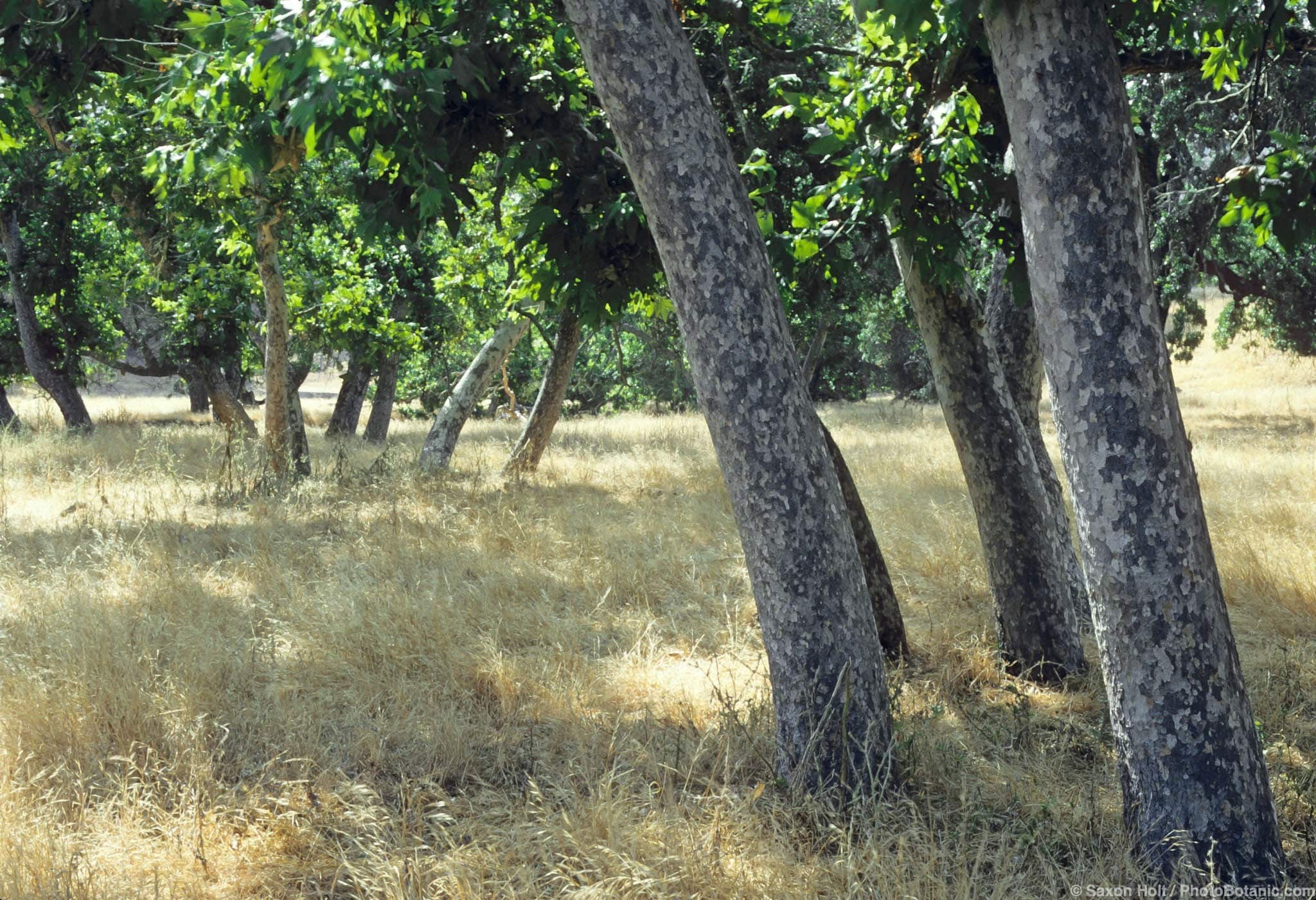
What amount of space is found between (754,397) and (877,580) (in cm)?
251

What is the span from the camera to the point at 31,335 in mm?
17125

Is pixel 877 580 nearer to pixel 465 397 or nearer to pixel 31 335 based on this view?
pixel 465 397

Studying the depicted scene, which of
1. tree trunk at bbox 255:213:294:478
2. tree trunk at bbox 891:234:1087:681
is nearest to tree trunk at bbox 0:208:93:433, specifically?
tree trunk at bbox 255:213:294:478

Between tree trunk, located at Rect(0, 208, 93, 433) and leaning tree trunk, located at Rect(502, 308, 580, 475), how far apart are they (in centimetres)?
1008

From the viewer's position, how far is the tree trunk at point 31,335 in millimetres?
16469

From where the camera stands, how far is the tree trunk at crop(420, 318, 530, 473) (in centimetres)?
1234

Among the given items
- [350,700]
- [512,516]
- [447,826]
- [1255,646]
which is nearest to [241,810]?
[447,826]

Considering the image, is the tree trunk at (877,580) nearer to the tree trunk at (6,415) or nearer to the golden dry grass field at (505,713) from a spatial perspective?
the golden dry grass field at (505,713)

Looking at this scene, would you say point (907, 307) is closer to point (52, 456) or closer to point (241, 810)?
point (52, 456)

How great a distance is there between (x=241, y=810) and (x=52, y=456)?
11.6 metres

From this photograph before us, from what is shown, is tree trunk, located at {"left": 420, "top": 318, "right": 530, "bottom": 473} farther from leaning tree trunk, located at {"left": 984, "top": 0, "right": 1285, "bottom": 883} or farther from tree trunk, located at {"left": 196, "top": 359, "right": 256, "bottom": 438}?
leaning tree trunk, located at {"left": 984, "top": 0, "right": 1285, "bottom": 883}

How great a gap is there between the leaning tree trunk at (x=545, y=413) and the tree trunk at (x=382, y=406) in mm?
6612

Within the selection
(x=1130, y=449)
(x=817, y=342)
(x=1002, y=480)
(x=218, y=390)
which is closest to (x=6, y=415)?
(x=218, y=390)

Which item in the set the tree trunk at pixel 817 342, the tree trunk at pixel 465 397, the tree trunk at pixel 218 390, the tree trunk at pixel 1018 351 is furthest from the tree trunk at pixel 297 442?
the tree trunk at pixel 817 342
